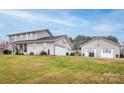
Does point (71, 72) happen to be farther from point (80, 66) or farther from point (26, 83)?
point (26, 83)

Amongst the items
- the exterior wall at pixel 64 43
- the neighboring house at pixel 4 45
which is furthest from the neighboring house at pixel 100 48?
the neighboring house at pixel 4 45

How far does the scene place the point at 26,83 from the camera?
5656 millimetres

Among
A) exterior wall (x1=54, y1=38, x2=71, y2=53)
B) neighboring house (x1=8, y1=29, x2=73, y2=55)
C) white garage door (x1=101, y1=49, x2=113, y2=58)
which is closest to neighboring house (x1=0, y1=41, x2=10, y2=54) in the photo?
neighboring house (x1=8, y1=29, x2=73, y2=55)

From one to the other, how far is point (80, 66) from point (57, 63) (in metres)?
0.31

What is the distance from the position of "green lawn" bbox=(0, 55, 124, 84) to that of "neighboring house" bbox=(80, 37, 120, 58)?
7 centimetres

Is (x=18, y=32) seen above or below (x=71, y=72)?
above

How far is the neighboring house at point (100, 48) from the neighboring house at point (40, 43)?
0.73 ft

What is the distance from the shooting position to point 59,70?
225 inches

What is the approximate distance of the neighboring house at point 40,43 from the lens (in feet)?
19.0

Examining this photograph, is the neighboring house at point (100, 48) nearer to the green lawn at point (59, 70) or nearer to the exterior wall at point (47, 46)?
the green lawn at point (59, 70)

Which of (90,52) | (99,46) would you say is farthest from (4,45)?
(99,46)

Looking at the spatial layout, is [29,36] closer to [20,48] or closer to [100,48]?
[20,48]

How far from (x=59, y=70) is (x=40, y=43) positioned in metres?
0.46
